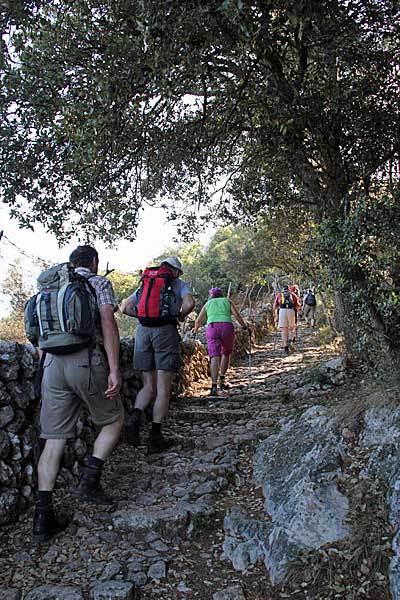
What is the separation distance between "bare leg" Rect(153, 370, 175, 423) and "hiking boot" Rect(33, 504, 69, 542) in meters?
1.78

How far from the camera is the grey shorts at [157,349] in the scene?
529 cm

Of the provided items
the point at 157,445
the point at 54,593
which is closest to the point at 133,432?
the point at 157,445

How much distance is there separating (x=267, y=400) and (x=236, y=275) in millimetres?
19193

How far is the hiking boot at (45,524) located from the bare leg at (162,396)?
5.84ft

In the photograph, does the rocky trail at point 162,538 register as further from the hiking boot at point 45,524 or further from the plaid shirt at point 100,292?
the plaid shirt at point 100,292

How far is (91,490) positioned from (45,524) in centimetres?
47

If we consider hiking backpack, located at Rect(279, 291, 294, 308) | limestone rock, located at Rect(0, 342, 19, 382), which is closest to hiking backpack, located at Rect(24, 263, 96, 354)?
limestone rock, located at Rect(0, 342, 19, 382)

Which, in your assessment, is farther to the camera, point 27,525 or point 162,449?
point 162,449

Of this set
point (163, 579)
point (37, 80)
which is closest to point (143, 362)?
point (163, 579)

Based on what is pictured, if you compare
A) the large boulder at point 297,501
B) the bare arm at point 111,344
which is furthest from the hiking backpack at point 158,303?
the large boulder at point 297,501

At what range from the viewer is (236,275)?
2581 cm

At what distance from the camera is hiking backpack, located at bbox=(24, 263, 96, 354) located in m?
3.57

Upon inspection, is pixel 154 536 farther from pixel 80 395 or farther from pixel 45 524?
pixel 80 395

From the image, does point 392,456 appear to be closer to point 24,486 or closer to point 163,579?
point 163,579
